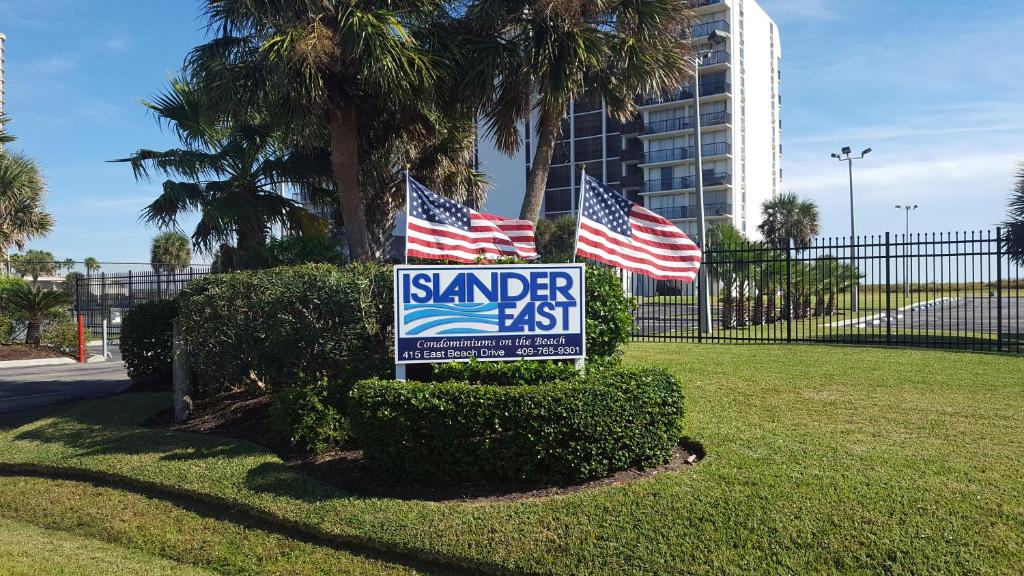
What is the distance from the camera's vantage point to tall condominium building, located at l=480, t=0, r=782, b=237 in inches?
2231

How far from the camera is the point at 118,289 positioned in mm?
25078

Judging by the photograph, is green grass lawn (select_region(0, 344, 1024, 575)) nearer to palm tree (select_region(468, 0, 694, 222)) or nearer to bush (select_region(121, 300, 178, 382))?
bush (select_region(121, 300, 178, 382))

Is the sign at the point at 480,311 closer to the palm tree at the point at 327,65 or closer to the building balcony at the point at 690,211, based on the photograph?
the palm tree at the point at 327,65

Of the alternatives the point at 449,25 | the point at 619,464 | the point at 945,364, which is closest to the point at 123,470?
the point at 619,464

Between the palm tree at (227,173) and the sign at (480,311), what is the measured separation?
6.57 meters

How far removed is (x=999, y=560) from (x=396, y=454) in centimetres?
406

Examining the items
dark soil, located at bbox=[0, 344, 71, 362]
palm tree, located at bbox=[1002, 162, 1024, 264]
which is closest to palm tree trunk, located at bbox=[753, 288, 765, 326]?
palm tree, located at bbox=[1002, 162, 1024, 264]

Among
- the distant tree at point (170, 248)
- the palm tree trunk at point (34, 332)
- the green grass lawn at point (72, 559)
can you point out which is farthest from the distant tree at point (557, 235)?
the green grass lawn at point (72, 559)

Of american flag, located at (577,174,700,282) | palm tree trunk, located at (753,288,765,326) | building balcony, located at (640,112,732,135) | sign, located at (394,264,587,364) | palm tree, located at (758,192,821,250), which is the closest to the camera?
sign, located at (394,264,587,364)

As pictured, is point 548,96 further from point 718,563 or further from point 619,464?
point 718,563

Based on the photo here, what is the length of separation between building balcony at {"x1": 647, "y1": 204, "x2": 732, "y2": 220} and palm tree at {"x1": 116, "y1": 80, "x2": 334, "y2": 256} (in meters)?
46.3

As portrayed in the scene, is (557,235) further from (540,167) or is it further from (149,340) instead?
(149,340)

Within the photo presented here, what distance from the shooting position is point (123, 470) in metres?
6.97

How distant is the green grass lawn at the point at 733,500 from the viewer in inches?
183
